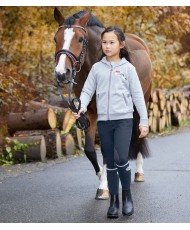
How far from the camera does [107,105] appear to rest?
4.63 meters

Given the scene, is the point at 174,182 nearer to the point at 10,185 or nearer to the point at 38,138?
the point at 10,185

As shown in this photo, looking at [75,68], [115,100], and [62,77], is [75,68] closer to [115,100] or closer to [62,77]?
A: [62,77]

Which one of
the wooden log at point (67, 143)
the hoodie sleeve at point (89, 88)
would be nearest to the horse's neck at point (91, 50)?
the hoodie sleeve at point (89, 88)

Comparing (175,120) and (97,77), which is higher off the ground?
(97,77)

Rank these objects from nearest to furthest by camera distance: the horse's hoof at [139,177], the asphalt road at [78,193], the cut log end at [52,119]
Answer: the asphalt road at [78,193] < the horse's hoof at [139,177] < the cut log end at [52,119]

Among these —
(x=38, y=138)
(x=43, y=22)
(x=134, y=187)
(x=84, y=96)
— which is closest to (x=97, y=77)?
(x=84, y=96)

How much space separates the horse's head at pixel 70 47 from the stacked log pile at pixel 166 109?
778 centimetres

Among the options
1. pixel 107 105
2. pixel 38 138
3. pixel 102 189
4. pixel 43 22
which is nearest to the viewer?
pixel 107 105

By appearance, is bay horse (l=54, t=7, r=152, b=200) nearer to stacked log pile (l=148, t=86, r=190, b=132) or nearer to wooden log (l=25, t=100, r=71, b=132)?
wooden log (l=25, t=100, r=71, b=132)

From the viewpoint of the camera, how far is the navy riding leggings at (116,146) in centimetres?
463

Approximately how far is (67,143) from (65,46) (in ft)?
13.5

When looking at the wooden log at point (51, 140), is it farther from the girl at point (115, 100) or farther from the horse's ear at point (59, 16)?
the girl at point (115, 100)

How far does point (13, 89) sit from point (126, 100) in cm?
566

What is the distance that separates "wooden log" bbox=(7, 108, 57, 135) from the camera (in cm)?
889
